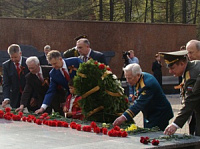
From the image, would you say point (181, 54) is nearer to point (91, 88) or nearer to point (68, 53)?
point (91, 88)

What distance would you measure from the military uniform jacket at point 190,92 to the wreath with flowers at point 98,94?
167 centimetres

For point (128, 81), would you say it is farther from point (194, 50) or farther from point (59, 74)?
point (59, 74)

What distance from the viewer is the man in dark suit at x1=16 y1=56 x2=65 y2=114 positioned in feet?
28.0

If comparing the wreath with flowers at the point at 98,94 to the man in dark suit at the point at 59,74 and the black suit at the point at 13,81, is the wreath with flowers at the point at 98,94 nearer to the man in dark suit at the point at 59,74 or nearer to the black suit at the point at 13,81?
the man in dark suit at the point at 59,74

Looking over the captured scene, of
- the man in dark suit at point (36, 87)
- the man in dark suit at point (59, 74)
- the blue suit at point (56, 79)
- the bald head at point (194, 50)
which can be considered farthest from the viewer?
the man in dark suit at point (36, 87)

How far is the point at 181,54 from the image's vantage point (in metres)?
5.57

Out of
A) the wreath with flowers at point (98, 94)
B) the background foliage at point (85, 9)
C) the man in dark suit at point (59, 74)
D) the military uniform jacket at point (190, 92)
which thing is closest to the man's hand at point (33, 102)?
the man in dark suit at point (59, 74)

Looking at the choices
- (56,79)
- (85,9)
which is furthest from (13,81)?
(85,9)

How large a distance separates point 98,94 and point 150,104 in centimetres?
97

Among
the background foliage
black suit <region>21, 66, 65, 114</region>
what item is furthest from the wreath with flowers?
the background foliage

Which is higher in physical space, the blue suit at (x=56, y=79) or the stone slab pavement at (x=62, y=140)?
the blue suit at (x=56, y=79)

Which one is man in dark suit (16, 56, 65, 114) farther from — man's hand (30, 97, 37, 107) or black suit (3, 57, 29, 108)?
black suit (3, 57, 29, 108)

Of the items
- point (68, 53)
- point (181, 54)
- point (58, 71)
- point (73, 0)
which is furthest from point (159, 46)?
point (181, 54)

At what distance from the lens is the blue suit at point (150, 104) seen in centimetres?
628
